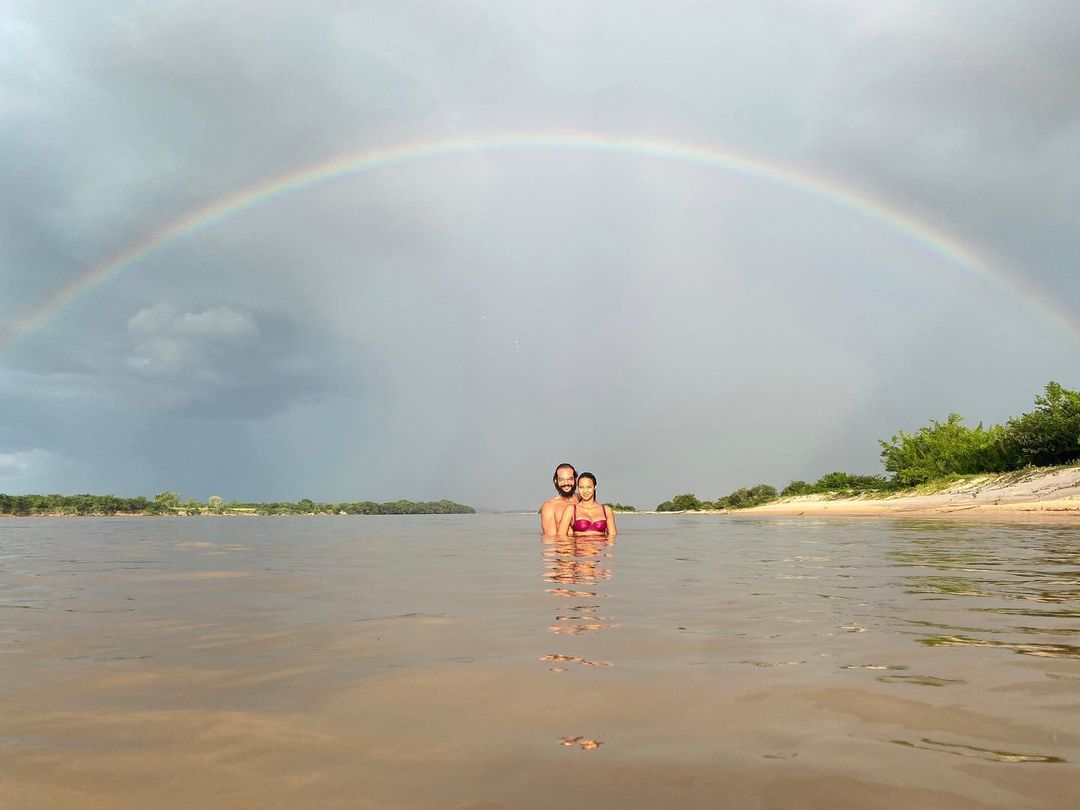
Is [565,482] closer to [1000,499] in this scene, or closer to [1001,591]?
[1001,591]

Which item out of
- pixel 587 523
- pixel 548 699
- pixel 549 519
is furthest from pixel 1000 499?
pixel 548 699

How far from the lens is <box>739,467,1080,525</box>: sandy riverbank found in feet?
96.3

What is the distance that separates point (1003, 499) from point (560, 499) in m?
30.5

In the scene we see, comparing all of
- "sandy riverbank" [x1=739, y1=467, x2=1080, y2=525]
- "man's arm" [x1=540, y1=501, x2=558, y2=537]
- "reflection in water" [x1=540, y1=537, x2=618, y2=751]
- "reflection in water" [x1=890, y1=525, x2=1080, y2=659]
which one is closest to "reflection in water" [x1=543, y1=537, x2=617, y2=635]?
"reflection in water" [x1=540, y1=537, x2=618, y2=751]

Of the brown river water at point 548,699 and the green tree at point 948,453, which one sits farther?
the green tree at point 948,453

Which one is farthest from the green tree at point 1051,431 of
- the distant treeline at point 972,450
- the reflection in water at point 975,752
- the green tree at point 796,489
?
the reflection in water at point 975,752

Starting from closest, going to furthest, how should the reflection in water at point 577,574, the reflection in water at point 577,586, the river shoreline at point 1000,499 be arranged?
the reflection in water at point 577,586, the reflection in water at point 577,574, the river shoreline at point 1000,499

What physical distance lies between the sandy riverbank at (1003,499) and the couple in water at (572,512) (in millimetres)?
18647

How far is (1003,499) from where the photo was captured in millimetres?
35594

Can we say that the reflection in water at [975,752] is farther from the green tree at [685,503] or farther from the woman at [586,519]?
the green tree at [685,503]

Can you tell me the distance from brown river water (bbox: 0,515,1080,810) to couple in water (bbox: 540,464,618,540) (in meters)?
7.66

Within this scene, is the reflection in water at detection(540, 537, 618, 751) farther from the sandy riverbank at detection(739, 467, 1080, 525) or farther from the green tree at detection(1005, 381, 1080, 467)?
the green tree at detection(1005, 381, 1080, 467)

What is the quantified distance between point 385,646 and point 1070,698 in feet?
12.6

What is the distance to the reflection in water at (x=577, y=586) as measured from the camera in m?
4.13
